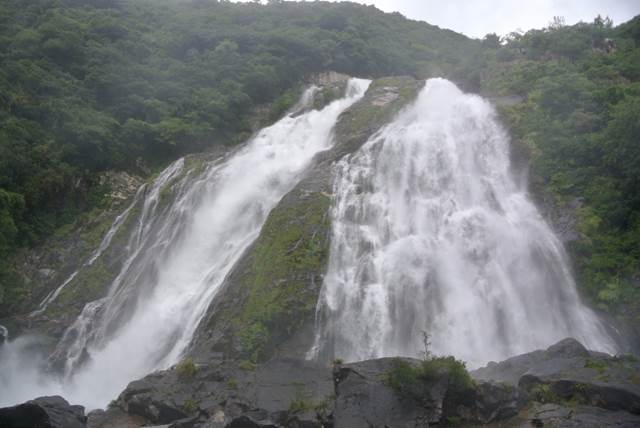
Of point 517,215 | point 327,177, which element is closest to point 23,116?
point 327,177

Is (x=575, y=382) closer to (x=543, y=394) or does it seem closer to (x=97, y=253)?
(x=543, y=394)

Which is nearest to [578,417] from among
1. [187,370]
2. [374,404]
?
[374,404]

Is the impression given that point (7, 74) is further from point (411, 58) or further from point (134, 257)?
point (411, 58)

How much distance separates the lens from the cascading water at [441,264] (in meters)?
17.3

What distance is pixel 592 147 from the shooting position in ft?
73.9

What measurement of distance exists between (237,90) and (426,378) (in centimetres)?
2870

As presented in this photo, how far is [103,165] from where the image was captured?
99.6ft

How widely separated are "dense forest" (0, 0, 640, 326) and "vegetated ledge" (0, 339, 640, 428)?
550cm

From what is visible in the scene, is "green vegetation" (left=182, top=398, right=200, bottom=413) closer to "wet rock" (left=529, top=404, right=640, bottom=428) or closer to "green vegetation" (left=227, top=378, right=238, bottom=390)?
"green vegetation" (left=227, top=378, right=238, bottom=390)

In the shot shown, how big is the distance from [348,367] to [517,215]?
11322 mm

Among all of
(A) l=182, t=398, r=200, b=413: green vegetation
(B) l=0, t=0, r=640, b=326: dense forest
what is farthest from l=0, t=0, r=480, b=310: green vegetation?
(A) l=182, t=398, r=200, b=413: green vegetation

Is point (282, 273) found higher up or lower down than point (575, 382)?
higher up

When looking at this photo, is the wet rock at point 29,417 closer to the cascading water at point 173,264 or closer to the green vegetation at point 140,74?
the cascading water at point 173,264

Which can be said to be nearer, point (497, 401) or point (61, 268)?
point (497, 401)
